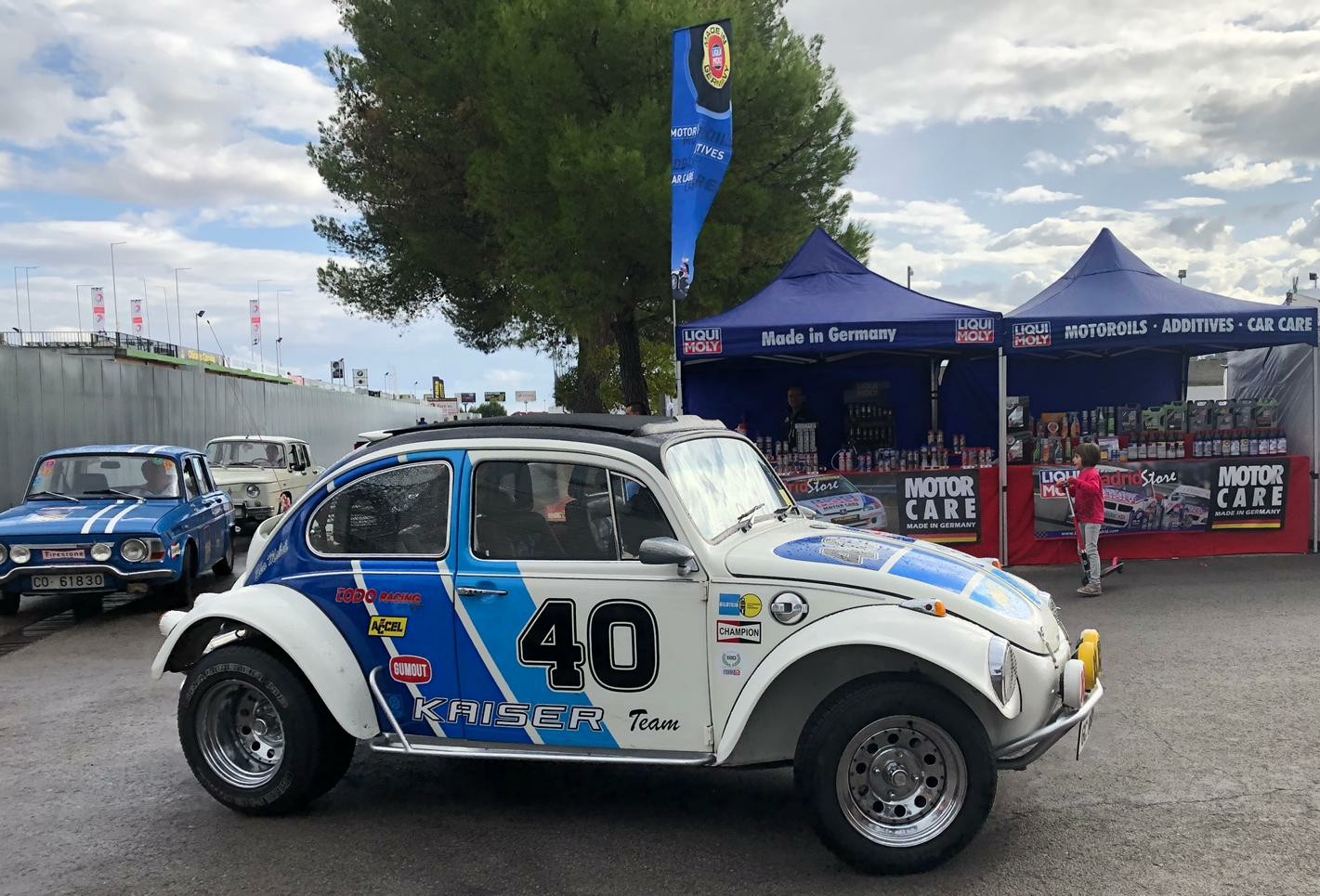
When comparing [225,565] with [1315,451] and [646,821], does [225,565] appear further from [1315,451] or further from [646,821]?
[1315,451]

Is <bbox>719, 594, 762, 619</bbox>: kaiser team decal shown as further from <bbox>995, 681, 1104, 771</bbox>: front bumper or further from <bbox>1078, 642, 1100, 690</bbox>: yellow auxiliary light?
<bbox>1078, 642, 1100, 690</bbox>: yellow auxiliary light

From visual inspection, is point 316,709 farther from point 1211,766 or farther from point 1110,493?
point 1110,493

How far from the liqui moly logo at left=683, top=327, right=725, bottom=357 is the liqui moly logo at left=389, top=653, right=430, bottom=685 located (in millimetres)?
7206

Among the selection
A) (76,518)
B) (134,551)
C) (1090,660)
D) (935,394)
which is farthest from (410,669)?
(935,394)

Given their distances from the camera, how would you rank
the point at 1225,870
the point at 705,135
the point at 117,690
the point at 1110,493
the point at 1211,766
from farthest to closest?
the point at 705,135 < the point at 1110,493 < the point at 117,690 < the point at 1211,766 < the point at 1225,870

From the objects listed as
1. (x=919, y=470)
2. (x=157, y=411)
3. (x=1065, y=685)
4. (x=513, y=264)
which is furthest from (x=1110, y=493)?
(x=157, y=411)

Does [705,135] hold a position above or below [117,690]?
above

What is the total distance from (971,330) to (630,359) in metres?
9.59

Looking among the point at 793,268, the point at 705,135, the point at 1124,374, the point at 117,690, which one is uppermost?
the point at 705,135

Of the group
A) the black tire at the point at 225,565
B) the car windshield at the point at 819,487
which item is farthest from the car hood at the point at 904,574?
the black tire at the point at 225,565

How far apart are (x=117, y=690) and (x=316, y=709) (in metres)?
3.61

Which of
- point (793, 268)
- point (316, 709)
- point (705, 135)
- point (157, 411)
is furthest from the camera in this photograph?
point (157, 411)

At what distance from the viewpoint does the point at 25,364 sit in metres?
18.9

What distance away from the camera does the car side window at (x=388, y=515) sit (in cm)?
457
